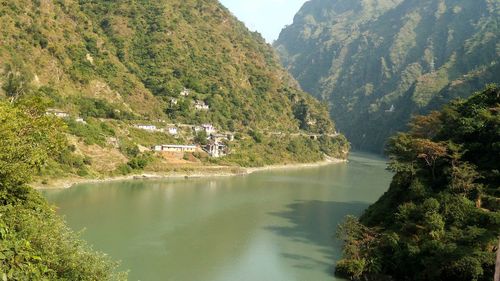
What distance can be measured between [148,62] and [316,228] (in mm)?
49362

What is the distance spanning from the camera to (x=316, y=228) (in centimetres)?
2912

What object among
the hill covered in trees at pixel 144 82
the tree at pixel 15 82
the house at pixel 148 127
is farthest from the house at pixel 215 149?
the tree at pixel 15 82

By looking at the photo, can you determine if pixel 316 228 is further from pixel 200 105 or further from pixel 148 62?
pixel 148 62

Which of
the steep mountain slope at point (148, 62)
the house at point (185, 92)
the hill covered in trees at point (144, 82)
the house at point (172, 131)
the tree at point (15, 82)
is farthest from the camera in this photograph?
the house at point (185, 92)

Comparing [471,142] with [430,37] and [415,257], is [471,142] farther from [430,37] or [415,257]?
[430,37]

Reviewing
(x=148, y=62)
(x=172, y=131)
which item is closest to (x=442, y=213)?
(x=172, y=131)

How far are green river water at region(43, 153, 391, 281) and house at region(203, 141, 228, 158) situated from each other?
8.43m

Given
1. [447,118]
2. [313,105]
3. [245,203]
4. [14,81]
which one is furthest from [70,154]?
[313,105]

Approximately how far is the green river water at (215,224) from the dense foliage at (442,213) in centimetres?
228

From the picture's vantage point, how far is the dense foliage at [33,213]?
35.2 ft

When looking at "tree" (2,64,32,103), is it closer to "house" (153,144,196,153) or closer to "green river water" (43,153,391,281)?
"green river water" (43,153,391,281)

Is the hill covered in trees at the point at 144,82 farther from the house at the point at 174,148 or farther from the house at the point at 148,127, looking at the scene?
the house at the point at 174,148

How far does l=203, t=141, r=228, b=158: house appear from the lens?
191ft

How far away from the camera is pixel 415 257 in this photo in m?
18.8
